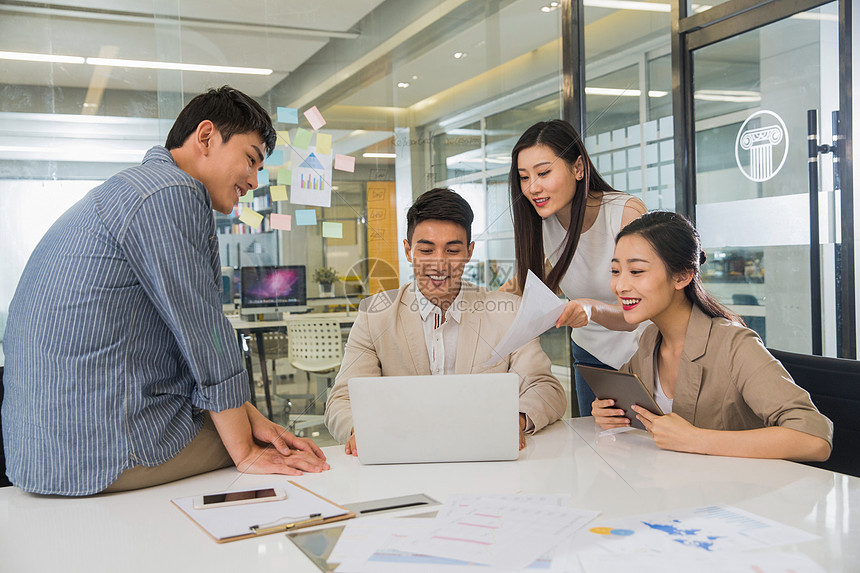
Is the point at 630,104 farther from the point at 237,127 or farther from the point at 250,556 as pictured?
the point at 250,556

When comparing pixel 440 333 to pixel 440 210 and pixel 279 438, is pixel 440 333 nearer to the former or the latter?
pixel 440 210

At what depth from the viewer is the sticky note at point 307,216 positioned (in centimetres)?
284

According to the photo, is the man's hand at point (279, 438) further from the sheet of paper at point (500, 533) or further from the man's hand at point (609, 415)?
the man's hand at point (609, 415)

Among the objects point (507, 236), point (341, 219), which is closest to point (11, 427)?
point (507, 236)

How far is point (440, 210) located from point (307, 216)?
3.84 ft

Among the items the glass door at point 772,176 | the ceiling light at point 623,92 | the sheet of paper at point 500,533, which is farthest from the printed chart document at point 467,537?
the ceiling light at point 623,92

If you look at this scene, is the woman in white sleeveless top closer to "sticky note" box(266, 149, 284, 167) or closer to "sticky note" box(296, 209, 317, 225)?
"sticky note" box(296, 209, 317, 225)

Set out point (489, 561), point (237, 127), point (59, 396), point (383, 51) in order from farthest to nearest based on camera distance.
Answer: point (383, 51), point (237, 127), point (59, 396), point (489, 561)

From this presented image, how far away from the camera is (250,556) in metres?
0.87

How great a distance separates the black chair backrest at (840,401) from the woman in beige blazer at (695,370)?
0.15 m

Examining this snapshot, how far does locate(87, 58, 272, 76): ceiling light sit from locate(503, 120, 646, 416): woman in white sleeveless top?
52.8 inches

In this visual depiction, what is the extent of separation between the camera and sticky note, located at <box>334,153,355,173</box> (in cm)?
254

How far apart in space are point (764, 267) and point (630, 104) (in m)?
0.91

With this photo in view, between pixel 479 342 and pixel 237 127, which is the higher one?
pixel 237 127
